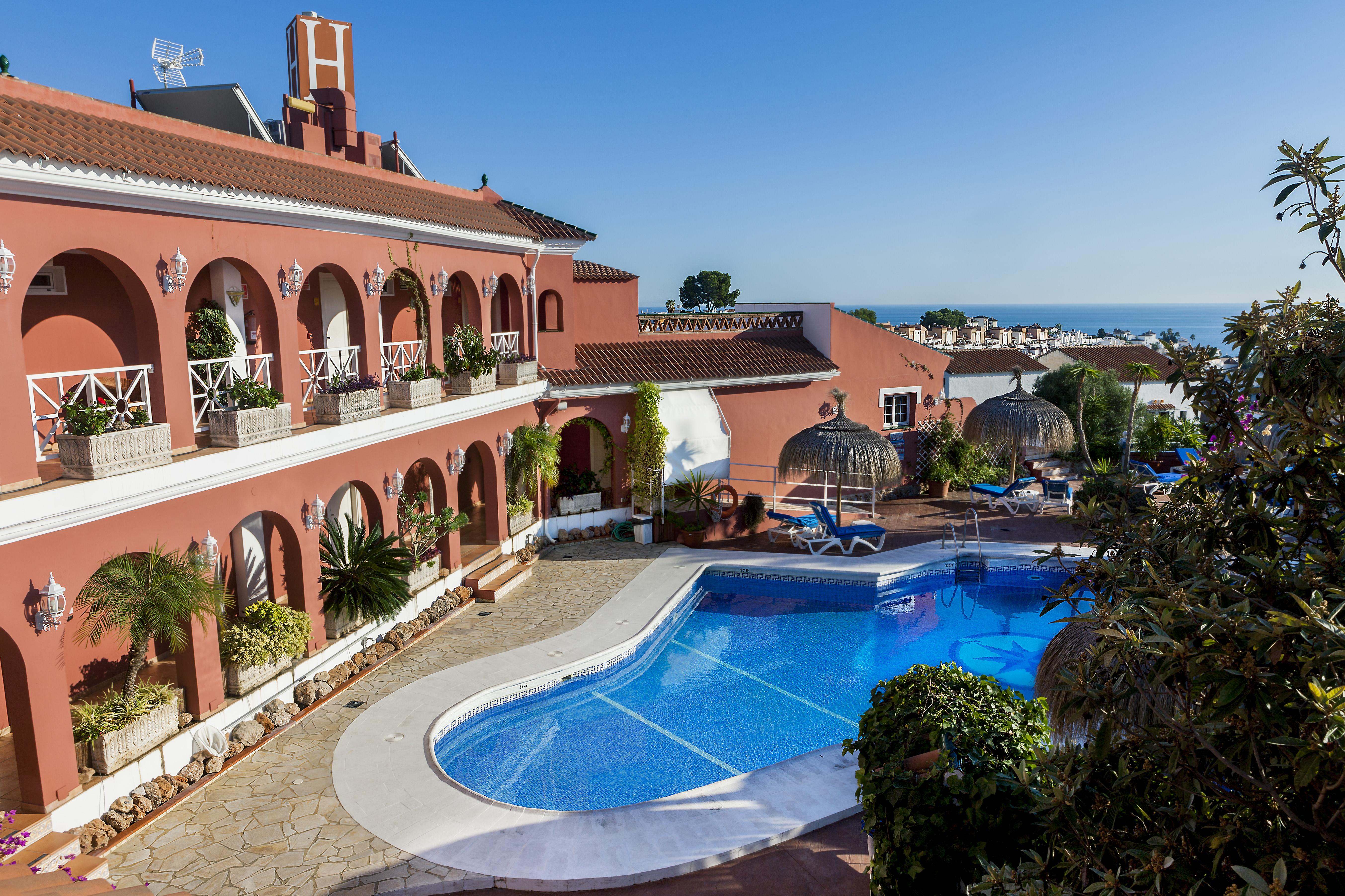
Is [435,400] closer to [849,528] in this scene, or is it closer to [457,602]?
[457,602]

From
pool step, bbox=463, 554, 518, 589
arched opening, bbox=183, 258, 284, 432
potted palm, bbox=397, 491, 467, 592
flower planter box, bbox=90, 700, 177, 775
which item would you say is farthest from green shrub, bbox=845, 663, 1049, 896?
Answer: pool step, bbox=463, 554, 518, 589

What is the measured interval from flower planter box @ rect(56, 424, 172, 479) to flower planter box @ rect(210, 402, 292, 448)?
123cm

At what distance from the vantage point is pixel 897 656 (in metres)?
16.6

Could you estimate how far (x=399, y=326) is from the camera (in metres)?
19.9

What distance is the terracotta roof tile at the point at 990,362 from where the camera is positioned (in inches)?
1379

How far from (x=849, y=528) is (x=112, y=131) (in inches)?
693

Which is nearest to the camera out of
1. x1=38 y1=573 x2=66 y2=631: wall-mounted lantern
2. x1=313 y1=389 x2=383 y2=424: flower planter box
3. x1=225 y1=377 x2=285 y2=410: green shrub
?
x1=38 y1=573 x2=66 y2=631: wall-mounted lantern

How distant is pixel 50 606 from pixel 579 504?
14.9m

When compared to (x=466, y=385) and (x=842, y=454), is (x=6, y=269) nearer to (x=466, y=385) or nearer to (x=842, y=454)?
(x=466, y=385)

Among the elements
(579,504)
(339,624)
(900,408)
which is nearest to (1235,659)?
(339,624)

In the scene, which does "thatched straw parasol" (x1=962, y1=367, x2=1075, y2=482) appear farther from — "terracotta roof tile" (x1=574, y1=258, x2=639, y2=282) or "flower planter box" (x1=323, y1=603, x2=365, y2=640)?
"flower planter box" (x1=323, y1=603, x2=365, y2=640)

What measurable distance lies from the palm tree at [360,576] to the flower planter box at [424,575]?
1.06 meters

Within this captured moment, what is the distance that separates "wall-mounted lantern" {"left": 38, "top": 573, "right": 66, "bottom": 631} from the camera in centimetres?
909

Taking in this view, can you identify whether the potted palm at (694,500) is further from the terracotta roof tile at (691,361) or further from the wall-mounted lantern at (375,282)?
the wall-mounted lantern at (375,282)
